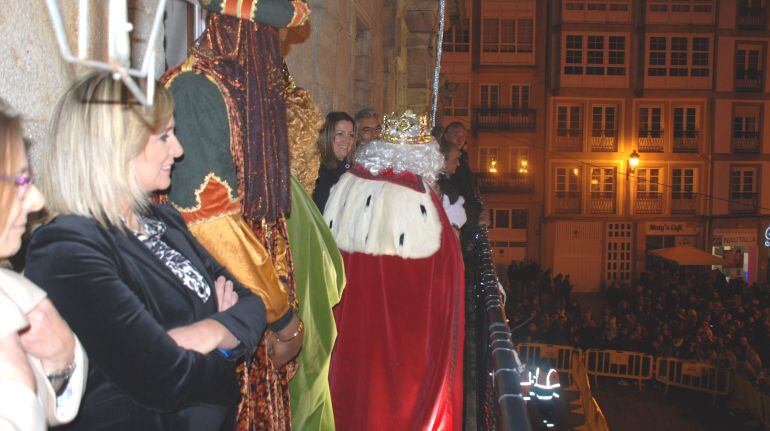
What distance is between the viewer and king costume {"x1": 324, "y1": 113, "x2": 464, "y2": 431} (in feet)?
13.7

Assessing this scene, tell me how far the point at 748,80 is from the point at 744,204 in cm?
511

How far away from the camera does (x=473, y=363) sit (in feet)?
18.6

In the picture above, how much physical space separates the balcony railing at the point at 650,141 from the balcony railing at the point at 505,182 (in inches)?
191

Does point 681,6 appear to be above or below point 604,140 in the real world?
above

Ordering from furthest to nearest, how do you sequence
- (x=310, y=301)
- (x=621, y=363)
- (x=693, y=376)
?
(x=621, y=363) → (x=693, y=376) → (x=310, y=301)

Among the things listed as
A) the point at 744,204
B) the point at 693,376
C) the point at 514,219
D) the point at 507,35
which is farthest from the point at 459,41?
the point at 693,376

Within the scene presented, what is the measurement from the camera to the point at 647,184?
2925 centimetres

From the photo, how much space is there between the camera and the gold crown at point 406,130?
4.53m

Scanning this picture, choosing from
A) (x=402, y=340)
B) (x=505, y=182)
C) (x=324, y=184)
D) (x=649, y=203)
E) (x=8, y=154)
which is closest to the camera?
(x=8, y=154)

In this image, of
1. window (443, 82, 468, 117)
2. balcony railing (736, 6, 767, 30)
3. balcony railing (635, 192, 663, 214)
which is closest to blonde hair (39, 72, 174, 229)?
window (443, 82, 468, 117)

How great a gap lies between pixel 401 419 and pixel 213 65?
2621 mm

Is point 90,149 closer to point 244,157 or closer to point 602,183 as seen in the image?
point 244,157

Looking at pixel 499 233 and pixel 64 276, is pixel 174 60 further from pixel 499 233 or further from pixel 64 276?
pixel 499 233

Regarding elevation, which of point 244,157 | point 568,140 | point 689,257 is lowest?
point 689,257
